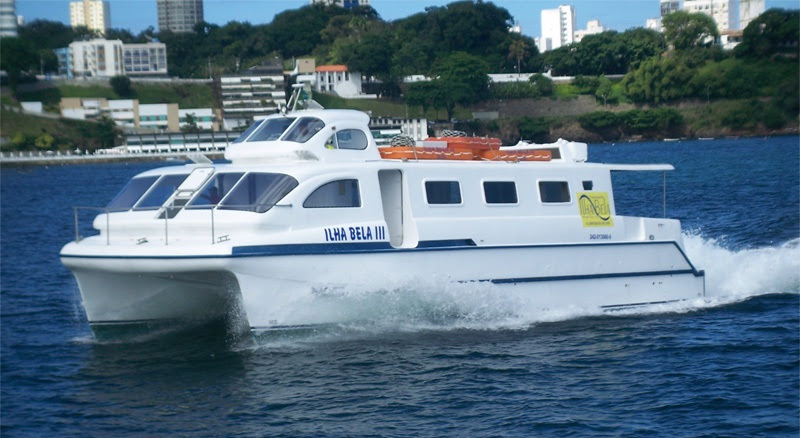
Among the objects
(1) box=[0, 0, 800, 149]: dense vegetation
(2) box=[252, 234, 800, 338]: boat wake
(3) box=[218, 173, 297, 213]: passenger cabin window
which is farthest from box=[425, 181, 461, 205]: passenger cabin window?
(1) box=[0, 0, 800, 149]: dense vegetation

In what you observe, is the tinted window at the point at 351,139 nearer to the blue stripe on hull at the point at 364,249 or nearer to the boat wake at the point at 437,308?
the blue stripe on hull at the point at 364,249

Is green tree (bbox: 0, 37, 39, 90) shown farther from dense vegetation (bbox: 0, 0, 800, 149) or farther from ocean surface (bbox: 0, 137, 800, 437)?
ocean surface (bbox: 0, 137, 800, 437)

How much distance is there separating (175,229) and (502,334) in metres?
5.70

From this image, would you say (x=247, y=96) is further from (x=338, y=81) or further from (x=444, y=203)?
(x=444, y=203)

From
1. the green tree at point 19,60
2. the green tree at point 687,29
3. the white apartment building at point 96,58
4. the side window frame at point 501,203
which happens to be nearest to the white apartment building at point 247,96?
the white apartment building at point 96,58

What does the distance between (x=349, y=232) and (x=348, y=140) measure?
2.22 meters

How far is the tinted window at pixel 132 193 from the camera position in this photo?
17.4m

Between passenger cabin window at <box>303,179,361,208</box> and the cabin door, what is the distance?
0.88m

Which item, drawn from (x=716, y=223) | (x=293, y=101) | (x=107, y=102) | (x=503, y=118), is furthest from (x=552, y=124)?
(x=293, y=101)

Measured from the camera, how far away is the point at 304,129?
1778cm

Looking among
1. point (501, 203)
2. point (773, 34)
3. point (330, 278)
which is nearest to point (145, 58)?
point (773, 34)

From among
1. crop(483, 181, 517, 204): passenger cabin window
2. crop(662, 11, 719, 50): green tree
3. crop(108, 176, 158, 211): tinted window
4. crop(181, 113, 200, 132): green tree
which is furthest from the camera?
crop(181, 113, 200, 132): green tree

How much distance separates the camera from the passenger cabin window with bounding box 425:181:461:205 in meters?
17.8

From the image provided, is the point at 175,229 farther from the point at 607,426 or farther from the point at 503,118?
the point at 503,118
